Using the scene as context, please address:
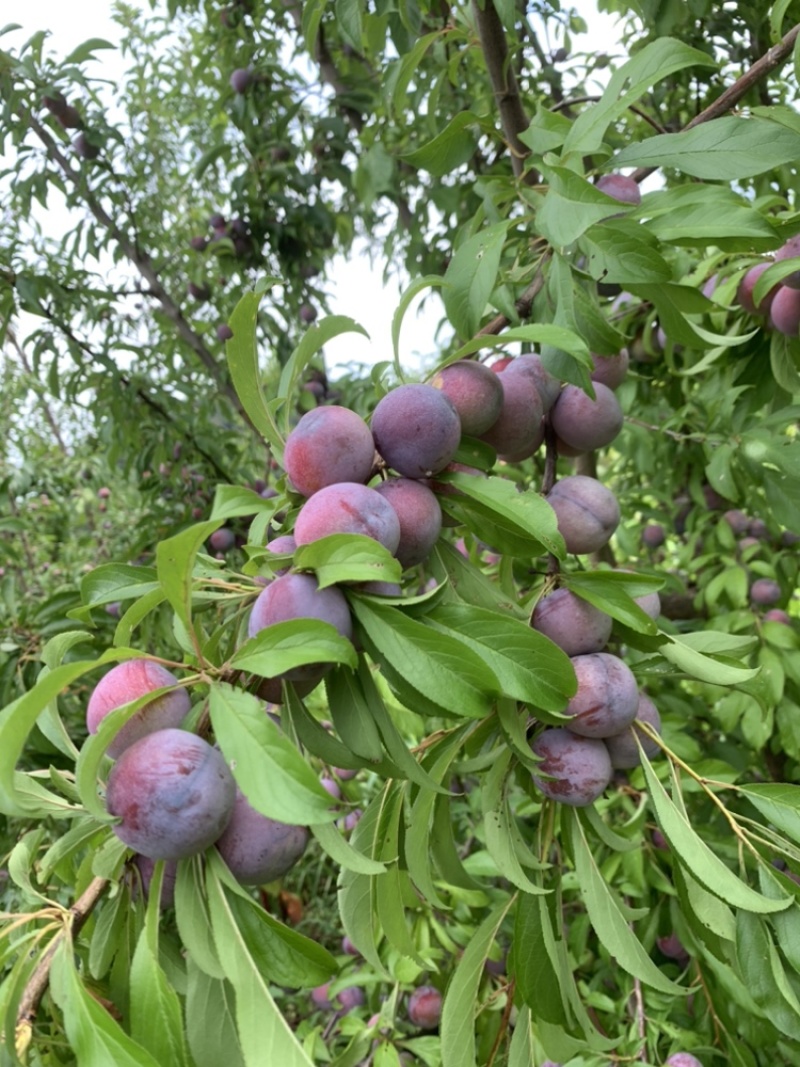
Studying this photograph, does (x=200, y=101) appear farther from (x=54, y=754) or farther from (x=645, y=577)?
(x=645, y=577)

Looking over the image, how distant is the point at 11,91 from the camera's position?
70.0 inches

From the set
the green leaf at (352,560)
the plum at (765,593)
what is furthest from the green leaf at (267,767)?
the plum at (765,593)

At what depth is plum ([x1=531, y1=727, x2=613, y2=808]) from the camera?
0.72m

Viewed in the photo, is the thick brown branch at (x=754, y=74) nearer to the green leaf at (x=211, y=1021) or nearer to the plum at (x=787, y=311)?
the plum at (x=787, y=311)

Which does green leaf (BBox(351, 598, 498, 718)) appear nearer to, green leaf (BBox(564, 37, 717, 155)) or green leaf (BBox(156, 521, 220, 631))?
green leaf (BBox(156, 521, 220, 631))

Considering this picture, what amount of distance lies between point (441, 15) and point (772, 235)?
130cm

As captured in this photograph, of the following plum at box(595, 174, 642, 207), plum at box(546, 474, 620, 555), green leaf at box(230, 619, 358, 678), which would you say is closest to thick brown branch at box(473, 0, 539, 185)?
plum at box(595, 174, 642, 207)

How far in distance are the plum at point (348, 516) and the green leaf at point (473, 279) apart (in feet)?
0.97

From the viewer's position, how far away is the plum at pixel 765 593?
1835 millimetres

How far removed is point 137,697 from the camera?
566 millimetres

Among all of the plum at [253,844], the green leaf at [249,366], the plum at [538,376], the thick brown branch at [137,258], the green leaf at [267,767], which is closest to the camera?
the green leaf at [267,767]

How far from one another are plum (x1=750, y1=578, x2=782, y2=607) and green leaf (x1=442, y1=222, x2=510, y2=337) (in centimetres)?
133

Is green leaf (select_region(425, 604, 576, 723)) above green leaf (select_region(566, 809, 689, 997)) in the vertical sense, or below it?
above

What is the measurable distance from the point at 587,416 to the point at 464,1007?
647 millimetres
